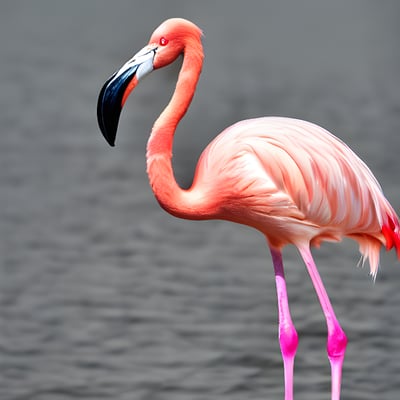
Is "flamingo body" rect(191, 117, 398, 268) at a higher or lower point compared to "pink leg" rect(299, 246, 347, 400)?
higher

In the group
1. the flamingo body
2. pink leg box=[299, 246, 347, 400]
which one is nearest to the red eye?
the flamingo body

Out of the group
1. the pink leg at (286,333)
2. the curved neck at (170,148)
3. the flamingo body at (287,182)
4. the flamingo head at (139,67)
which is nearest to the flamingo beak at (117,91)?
the flamingo head at (139,67)

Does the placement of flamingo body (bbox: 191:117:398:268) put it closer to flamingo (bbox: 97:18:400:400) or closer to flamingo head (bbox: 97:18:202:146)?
flamingo (bbox: 97:18:400:400)

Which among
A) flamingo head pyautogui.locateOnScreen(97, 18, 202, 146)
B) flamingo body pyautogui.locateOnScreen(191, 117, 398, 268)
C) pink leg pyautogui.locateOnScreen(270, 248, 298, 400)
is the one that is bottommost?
pink leg pyautogui.locateOnScreen(270, 248, 298, 400)

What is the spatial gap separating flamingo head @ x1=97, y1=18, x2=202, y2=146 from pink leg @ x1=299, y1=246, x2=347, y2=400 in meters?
0.82

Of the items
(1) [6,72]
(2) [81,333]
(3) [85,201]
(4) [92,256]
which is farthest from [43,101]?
(2) [81,333]

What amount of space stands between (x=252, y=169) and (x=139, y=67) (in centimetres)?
52

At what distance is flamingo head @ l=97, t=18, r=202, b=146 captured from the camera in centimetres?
386

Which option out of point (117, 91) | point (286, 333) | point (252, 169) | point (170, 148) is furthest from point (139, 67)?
point (286, 333)

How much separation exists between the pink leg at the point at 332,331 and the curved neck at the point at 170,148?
1.43 feet

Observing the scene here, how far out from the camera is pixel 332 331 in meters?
4.08

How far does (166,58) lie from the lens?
3.89 m

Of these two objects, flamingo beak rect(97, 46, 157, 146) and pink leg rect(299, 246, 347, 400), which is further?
pink leg rect(299, 246, 347, 400)

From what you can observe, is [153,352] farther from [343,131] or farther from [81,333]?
[343,131]
